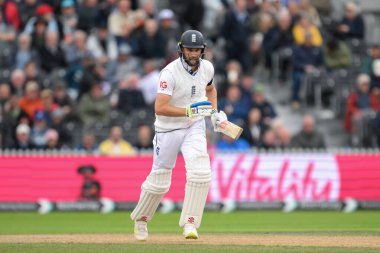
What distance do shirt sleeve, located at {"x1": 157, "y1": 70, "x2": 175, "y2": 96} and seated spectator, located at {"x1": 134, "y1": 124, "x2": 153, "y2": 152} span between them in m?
8.87

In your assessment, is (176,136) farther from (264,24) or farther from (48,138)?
(264,24)

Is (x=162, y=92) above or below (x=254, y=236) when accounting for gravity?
above

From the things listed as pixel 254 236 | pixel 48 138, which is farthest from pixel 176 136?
pixel 48 138

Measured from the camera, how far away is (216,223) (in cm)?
1814

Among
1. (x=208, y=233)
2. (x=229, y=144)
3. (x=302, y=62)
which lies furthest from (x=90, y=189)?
(x=208, y=233)

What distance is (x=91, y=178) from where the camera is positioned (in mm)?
21750

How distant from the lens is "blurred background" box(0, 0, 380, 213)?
21578 mm

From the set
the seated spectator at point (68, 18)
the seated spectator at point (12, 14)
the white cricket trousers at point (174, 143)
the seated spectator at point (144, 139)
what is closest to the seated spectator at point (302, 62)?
the seated spectator at point (144, 139)

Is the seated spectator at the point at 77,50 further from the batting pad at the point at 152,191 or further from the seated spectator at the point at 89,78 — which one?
the batting pad at the point at 152,191

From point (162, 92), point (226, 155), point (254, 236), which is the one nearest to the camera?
point (162, 92)

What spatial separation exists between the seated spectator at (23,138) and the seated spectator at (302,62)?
20.1 feet

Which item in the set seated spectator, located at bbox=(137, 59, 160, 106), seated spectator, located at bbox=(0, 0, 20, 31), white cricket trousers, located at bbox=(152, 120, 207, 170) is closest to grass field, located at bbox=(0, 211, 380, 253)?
white cricket trousers, located at bbox=(152, 120, 207, 170)

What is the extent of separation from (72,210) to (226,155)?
322 cm

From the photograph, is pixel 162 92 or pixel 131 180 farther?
pixel 131 180
